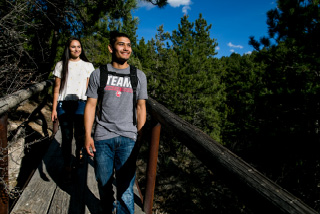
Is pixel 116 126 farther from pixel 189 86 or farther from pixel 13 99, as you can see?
pixel 189 86

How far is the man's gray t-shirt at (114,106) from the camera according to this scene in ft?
5.70

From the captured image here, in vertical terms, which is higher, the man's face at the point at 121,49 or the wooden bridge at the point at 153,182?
the man's face at the point at 121,49

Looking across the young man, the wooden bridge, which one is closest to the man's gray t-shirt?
the young man

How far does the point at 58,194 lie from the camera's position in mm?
2316

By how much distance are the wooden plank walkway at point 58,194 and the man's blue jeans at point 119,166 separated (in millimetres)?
443

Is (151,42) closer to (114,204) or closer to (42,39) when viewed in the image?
(42,39)

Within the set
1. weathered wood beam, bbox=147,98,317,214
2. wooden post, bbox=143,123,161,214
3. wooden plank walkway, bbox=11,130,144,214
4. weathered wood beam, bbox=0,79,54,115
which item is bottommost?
wooden plank walkway, bbox=11,130,144,214

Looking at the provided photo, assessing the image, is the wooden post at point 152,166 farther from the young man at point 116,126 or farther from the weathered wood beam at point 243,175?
the weathered wood beam at point 243,175

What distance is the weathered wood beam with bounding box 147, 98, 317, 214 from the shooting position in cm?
67

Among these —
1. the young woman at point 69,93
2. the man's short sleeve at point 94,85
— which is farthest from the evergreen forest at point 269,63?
the man's short sleeve at point 94,85

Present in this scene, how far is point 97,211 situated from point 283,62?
6.98m

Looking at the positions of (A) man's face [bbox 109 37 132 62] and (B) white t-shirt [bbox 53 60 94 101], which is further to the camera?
(B) white t-shirt [bbox 53 60 94 101]

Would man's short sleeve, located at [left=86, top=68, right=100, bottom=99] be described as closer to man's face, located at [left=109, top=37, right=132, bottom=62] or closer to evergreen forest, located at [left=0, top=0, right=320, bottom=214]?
man's face, located at [left=109, top=37, right=132, bottom=62]

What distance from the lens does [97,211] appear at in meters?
2.12
